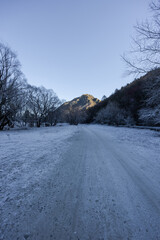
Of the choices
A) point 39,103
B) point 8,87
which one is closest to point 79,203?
point 8,87

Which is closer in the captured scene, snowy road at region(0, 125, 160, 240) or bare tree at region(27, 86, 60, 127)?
snowy road at region(0, 125, 160, 240)

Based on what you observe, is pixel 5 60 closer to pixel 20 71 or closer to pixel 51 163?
pixel 20 71

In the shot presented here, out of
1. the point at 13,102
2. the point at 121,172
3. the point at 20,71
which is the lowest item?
the point at 121,172

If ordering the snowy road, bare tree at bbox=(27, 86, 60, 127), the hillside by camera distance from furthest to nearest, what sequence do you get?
bare tree at bbox=(27, 86, 60, 127), the hillside, the snowy road

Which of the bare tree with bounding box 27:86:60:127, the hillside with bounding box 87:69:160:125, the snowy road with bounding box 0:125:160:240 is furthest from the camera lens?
the bare tree with bounding box 27:86:60:127

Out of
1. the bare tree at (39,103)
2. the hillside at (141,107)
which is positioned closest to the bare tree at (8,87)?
the bare tree at (39,103)

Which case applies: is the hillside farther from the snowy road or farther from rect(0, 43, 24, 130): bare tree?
rect(0, 43, 24, 130): bare tree

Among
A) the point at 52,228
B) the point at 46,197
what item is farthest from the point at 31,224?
the point at 46,197

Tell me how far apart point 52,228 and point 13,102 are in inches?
791

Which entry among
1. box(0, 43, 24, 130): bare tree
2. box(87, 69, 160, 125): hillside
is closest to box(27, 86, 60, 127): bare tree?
box(0, 43, 24, 130): bare tree

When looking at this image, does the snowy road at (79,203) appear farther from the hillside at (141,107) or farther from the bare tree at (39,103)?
the bare tree at (39,103)

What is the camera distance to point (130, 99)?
48750 mm

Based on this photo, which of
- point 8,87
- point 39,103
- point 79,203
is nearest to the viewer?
point 79,203

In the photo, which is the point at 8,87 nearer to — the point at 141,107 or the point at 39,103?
the point at 39,103
